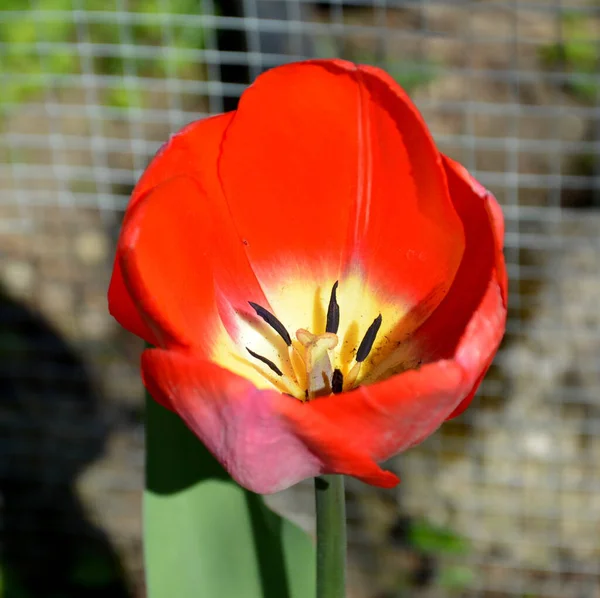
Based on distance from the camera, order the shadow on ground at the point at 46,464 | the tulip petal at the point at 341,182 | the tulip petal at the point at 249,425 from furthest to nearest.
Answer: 1. the shadow on ground at the point at 46,464
2. the tulip petal at the point at 341,182
3. the tulip petal at the point at 249,425

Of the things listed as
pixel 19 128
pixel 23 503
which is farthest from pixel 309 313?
pixel 19 128

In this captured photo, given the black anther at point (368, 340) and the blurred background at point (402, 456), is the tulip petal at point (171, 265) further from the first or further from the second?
the blurred background at point (402, 456)

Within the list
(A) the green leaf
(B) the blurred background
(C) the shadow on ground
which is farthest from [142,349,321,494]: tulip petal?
(C) the shadow on ground

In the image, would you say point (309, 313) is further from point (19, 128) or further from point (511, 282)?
point (19, 128)

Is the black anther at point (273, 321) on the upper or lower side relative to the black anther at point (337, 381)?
upper

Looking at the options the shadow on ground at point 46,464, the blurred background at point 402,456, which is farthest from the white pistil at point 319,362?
the shadow on ground at point 46,464

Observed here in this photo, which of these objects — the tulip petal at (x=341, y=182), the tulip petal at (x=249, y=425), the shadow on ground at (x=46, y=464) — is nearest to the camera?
the tulip petal at (x=249, y=425)
